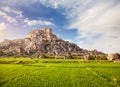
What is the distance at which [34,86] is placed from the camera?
2178cm

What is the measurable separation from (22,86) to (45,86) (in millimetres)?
2883

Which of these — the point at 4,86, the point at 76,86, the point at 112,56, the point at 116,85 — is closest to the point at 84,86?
the point at 76,86

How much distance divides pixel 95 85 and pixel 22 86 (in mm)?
9632

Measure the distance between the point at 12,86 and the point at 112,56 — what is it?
10856 cm

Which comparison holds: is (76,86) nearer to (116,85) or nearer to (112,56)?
(116,85)

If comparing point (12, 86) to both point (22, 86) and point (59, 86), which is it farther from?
point (59, 86)

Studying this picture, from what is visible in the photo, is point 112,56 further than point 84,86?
Yes

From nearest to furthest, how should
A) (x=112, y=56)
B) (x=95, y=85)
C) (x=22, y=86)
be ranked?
(x=22, y=86), (x=95, y=85), (x=112, y=56)

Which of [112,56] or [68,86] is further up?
[112,56]

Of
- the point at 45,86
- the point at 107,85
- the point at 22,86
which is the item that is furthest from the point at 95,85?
the point at 22,86

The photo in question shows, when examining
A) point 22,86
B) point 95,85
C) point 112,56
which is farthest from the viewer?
point 112,56

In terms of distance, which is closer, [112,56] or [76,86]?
[76,86]

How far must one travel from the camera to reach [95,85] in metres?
23.1

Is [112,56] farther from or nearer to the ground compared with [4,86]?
farther from the ground
